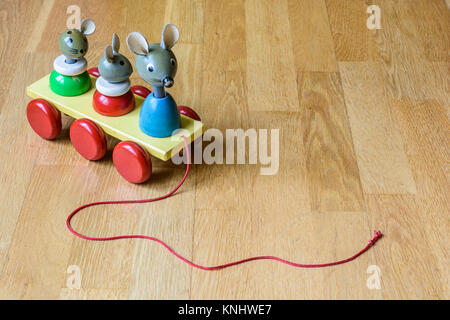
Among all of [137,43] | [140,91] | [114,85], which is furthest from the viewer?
[140,91]

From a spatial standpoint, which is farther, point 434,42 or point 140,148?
point 434,42

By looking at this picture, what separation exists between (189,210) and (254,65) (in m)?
0.58

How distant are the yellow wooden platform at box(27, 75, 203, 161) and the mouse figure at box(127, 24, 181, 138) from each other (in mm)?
20

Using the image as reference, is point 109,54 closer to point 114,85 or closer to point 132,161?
point 114,85

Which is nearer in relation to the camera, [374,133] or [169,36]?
[169,36]

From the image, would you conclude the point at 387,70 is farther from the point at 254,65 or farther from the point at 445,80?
the point at 254,65

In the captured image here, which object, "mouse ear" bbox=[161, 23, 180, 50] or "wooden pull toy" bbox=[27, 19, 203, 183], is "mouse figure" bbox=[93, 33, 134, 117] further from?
"mouse ear" bbox=[161, 23, 180, 50]

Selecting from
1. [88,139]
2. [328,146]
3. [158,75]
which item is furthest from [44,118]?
[328,146]

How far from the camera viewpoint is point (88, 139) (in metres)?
1.23

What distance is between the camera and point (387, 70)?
63.3 inches

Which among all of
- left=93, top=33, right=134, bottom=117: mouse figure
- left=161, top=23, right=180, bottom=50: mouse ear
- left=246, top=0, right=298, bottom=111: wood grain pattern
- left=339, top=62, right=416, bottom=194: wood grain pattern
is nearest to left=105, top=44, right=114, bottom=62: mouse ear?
left=93, top=33, right=134, bottom=117: mouse figure

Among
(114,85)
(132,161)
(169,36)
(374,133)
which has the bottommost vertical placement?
(374,133)

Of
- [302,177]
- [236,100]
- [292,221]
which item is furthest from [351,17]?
[292,221]

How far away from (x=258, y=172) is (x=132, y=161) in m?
0.30
